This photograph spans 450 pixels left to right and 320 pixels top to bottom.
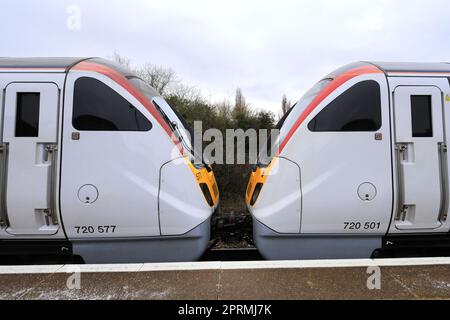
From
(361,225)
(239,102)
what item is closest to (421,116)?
(361,225)

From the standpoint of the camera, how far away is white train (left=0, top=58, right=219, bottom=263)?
9.67ft

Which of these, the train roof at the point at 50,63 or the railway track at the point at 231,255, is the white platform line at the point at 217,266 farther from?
the train roof at the point at 50,63

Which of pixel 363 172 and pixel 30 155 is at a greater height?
pixel 30 155

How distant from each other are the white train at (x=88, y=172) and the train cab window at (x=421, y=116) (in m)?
2.56

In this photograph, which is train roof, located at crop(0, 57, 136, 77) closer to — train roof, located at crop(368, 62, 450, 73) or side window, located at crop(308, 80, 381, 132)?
side window, located at crop(308, 80, 381, 132)

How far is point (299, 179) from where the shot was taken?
3.10m

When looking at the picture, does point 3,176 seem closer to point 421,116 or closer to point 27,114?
point 27,114

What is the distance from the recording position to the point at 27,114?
3.01 metres

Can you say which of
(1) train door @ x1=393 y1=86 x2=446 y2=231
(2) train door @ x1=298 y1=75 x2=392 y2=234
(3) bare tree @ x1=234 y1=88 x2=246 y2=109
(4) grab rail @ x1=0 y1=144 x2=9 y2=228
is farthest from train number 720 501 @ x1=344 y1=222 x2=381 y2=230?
(3) bare tree @ x1=234 y1=88 x2=246 y2=109

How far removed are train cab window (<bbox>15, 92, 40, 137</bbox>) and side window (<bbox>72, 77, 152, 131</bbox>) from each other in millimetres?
410

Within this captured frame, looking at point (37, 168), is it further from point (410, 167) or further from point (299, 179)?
point (410, 167)

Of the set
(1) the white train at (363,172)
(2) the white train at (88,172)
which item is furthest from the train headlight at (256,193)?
(2) the white train at (88,172)

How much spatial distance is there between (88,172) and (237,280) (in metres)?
1.88

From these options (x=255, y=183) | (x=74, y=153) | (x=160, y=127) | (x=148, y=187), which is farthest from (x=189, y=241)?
(x=74, y=153)
